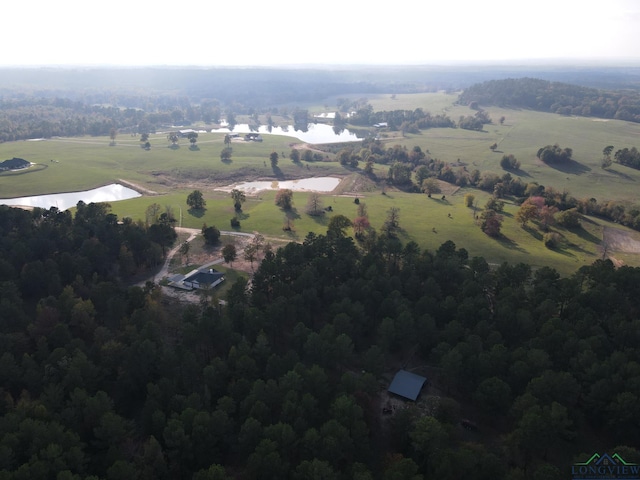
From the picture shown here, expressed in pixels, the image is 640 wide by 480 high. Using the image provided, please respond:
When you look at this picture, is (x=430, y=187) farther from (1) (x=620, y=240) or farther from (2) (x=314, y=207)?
(1) (x=620, y=240)

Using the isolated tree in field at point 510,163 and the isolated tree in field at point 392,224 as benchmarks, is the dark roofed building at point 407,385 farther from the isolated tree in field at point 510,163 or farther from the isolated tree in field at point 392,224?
the isolated tree in field at point 510,163

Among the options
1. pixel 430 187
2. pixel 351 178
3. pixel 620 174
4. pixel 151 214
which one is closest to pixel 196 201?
pixel 151 214

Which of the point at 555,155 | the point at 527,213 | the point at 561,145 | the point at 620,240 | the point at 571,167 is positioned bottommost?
the point at 620,240

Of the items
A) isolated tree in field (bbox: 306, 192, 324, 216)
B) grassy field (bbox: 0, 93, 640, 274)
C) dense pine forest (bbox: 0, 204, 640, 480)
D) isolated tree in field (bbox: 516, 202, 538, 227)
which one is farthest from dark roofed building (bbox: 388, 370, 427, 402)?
isolated tree in field (bbox: 516, 202, 538, 227)

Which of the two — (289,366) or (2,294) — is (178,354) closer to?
(289,366)

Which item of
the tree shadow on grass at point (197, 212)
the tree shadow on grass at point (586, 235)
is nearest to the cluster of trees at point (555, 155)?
the tree shadow on grass at point (586, 235)
